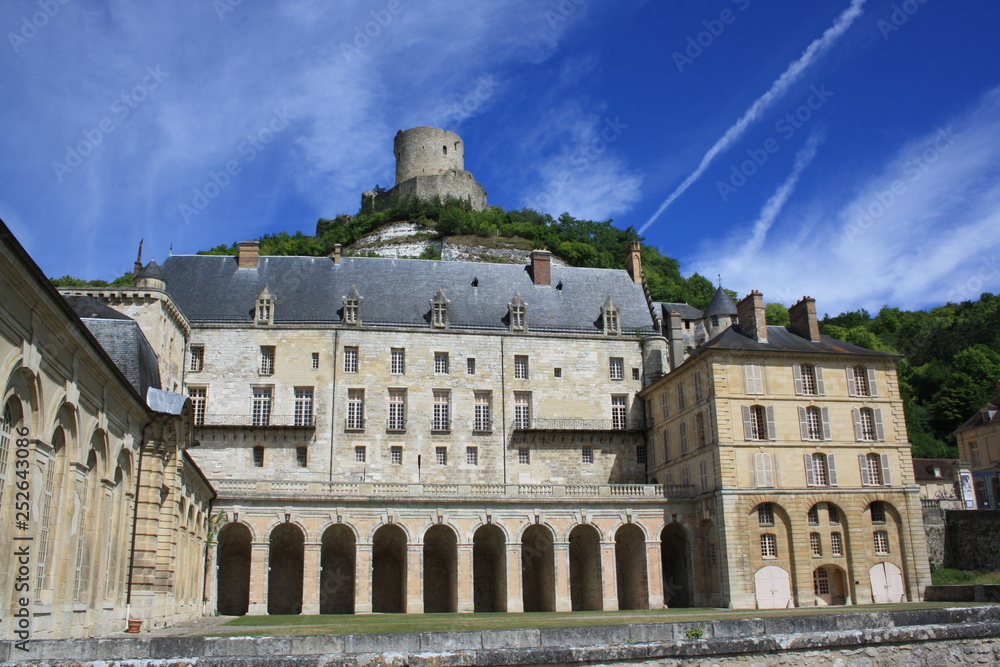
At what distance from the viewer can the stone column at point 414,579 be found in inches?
1340

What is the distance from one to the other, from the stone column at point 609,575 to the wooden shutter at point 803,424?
28.6 ft

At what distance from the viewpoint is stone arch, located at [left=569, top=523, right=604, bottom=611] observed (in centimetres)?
3644

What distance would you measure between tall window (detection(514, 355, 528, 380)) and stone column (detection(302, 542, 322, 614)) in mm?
12424

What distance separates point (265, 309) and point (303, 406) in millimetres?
4901

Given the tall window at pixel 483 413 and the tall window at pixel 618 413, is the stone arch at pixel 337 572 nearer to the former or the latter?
the tall window at pixel 483 413

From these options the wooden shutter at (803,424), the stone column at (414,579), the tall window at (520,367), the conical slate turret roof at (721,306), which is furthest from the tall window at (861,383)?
the stone column at (414,579)

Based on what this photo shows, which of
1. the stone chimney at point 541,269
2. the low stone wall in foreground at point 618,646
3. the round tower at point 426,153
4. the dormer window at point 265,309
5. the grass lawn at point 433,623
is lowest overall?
the grass lawn at point 433,623

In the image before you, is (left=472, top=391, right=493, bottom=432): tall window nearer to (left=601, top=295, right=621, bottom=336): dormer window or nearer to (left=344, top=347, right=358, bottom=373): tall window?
(left=344, top=347, right=358, bottom=373): tall window

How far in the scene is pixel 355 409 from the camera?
39.7m

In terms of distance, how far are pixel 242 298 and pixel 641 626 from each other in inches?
1370

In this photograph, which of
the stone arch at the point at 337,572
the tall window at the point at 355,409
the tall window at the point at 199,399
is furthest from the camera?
the tall window at the point at 355,409

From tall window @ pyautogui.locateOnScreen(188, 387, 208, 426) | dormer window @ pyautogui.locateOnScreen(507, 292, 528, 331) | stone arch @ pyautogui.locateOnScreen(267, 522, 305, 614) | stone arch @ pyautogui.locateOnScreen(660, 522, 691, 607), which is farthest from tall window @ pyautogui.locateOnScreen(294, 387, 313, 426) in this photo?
stone arch @ pyautogui.locateOnScreen(660, 522, 691, 607)

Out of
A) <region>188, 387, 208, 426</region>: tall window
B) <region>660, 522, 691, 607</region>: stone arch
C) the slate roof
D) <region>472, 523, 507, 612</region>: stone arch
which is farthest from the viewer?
the slate roof

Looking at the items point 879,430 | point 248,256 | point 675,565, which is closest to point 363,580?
point 675,565
